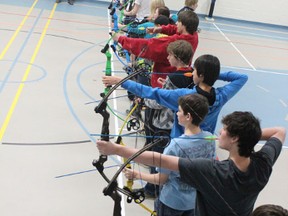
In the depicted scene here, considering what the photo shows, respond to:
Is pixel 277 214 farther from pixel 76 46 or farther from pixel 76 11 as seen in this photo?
pixel 76 11

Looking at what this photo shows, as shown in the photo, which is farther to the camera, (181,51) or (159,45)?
(159,45)

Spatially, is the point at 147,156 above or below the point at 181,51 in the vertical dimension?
below

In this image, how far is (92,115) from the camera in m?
4.79

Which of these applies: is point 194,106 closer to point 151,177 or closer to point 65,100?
point 151,177

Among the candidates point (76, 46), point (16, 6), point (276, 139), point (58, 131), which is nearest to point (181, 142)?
point (276, 139)

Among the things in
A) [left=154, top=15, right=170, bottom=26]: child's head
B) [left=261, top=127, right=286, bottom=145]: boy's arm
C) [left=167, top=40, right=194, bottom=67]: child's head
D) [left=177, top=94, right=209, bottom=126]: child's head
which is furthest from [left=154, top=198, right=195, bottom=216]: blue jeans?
[left=154, top=15, right=170, bottom=26]: child's head

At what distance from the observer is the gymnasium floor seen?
10.9 feet

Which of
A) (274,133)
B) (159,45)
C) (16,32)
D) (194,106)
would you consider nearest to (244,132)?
(274,133)

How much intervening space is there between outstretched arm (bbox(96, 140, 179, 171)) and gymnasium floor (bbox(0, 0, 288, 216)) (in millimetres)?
498

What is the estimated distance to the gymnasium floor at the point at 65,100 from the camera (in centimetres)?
331

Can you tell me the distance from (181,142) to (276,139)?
53 cm

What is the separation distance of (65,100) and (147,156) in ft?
11.5

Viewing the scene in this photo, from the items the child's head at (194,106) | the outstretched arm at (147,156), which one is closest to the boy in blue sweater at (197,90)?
the child's head at (194,106)

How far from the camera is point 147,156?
1740mm
